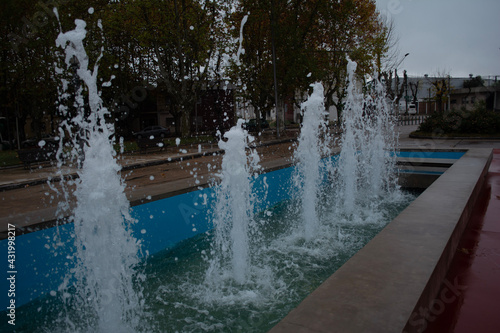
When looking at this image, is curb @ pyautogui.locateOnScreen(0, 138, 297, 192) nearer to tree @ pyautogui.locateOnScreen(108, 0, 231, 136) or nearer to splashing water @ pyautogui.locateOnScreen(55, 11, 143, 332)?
tree @ pyautogui.locateOnScreen(108, 0, 231, 136)

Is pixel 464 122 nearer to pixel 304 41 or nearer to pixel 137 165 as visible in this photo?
pixel 304 41

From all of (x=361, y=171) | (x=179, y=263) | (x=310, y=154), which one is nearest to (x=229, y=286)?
(x=179, y=263)

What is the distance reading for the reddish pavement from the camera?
7.88 feet

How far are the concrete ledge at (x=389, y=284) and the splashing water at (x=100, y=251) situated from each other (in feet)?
6.77

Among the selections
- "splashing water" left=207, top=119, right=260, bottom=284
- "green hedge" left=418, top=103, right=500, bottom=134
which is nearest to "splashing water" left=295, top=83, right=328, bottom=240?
"splashing water" left=207, top=119, right=260, bottom=284

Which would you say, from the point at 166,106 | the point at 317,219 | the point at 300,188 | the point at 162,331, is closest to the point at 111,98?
the point at 166,106

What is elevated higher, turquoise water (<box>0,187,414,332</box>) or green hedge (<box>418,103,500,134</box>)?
green hedge (<box>418,103,500,134</box>)

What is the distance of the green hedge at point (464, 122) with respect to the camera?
17989 millimetres

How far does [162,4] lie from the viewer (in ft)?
66.8

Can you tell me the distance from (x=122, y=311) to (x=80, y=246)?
126 centimetres

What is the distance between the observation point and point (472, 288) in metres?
2.84

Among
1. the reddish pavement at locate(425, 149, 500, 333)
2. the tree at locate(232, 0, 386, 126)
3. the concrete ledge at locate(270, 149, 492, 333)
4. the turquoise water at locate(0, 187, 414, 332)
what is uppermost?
the tree at locate(232, 0, 386, 126)

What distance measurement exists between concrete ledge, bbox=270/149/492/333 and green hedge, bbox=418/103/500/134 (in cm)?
1759

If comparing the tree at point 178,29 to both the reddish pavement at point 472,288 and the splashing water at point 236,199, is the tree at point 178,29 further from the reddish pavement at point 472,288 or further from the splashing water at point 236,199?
the reddish pavement at point 472,288
